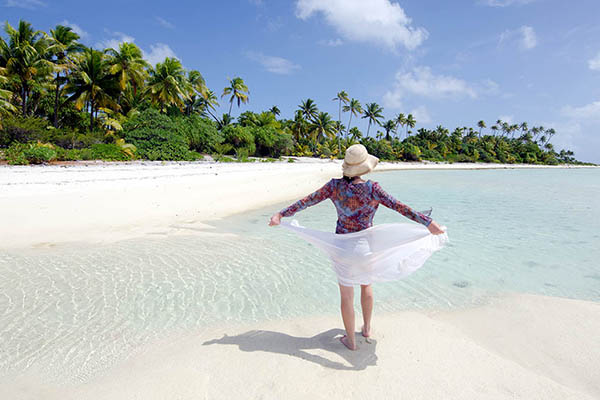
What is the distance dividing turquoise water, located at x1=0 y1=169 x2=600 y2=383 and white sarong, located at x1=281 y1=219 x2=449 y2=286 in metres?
1.33

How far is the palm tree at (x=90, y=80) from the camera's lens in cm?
2662

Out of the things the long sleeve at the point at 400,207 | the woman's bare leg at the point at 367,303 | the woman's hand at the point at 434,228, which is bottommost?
the woman's bare leg at the point at 367,303

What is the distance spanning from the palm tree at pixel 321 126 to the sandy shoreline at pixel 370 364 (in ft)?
171

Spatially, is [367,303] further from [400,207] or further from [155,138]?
[155,138]

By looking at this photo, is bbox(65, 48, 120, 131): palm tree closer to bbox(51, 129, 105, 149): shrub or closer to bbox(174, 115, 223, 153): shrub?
bbox(174, 115, 223, 153): shrub

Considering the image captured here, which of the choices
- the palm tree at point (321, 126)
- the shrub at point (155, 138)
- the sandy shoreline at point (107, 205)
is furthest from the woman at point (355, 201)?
the palm tree at point (321, 126)

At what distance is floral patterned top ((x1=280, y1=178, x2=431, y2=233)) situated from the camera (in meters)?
2.41

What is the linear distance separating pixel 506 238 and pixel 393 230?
6.54 m

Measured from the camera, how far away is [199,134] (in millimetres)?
29641

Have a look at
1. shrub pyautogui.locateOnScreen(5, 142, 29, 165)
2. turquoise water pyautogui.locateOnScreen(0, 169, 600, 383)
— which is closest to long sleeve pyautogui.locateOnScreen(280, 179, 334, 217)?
turquoise water pyautogui.locateOnScreen(0, 169, 600, 383)

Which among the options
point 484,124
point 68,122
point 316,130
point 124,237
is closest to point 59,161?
point 124,237

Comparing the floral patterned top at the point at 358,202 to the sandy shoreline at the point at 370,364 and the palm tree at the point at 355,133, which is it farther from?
the palm tree at the point at 355,133

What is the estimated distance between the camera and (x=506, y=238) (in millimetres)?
7371

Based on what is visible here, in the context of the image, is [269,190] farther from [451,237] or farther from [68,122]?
[68,122]
